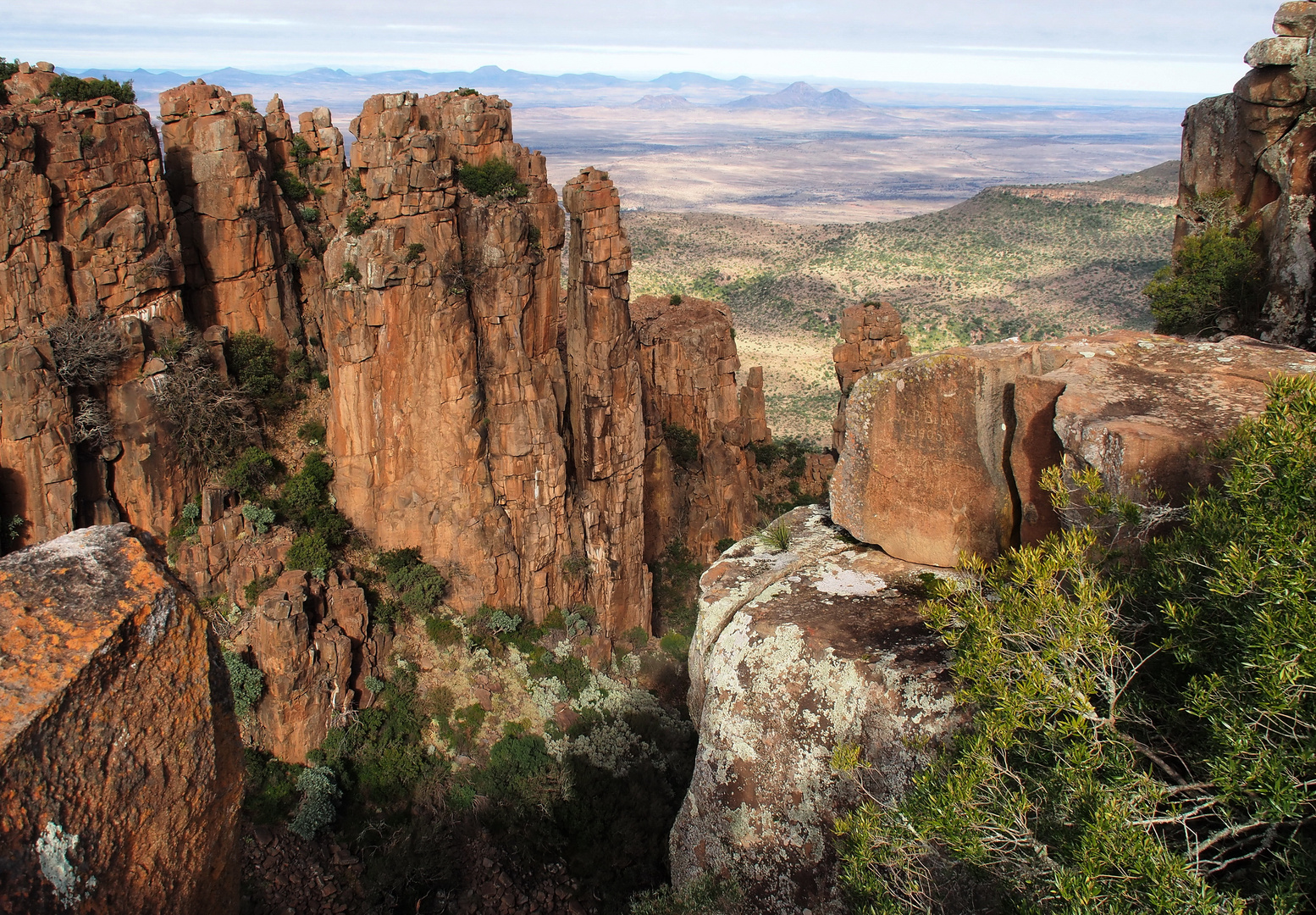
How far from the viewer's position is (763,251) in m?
135

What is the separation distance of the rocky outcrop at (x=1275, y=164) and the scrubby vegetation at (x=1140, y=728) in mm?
11298

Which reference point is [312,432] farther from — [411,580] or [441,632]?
[441,632]

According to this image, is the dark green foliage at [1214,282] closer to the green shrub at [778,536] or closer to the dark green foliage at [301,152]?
the green shrub at [778,536]

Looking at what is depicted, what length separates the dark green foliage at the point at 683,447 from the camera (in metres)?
44.3

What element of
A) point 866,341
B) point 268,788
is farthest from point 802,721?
point 866,341

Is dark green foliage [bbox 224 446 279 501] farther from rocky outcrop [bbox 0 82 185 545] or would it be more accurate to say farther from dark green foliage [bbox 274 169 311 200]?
dark green foliage [bbox 274 169 311 200]

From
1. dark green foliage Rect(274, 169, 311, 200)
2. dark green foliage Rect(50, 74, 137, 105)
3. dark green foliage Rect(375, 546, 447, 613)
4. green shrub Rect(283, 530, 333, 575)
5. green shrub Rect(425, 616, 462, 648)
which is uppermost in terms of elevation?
dark green foliage Rect(50, 74, 137, 105)

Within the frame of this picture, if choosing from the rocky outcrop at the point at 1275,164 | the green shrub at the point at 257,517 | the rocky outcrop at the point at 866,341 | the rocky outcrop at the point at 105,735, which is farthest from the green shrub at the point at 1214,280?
the green shrub at the point at 257,517

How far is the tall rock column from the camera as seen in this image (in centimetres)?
3250

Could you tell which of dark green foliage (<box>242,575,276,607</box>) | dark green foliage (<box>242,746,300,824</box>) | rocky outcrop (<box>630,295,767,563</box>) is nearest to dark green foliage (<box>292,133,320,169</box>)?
rocky outcrop (<box>630,295,767,563</box>)

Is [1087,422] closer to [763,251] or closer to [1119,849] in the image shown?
[1119,849]

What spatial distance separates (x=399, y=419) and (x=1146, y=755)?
2699 cm

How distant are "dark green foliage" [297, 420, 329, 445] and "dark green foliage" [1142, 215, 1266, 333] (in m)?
28.1

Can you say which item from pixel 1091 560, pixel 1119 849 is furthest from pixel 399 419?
pixel 1119 849
